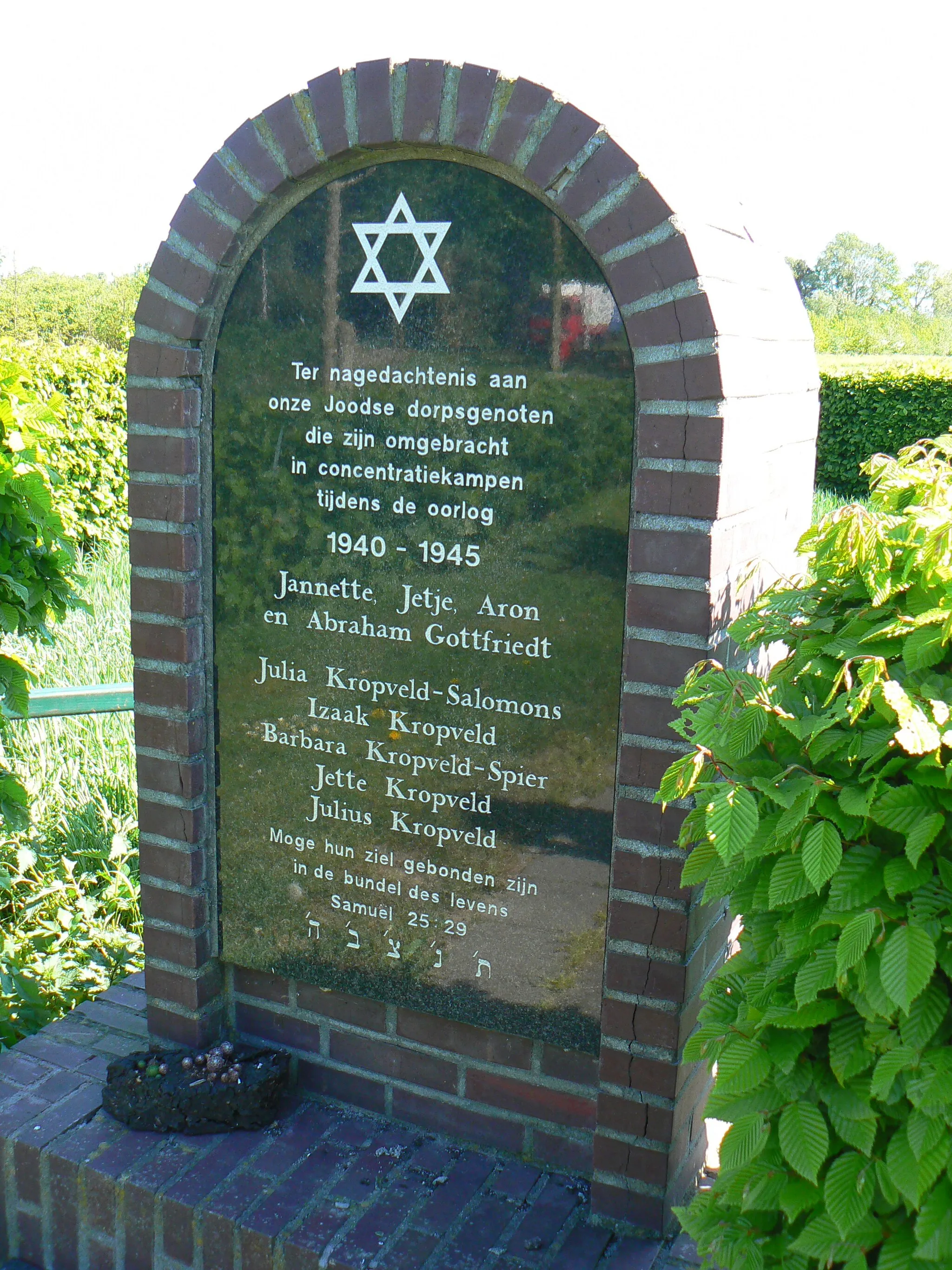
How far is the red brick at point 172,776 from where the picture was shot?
7.79 feet

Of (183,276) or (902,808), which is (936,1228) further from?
(183,276)

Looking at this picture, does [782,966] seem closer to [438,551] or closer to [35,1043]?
[438,551]

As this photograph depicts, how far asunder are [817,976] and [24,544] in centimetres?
212

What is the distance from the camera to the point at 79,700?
343 cm

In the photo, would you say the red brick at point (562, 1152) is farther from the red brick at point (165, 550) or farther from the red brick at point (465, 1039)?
the red brick at point (165, 550)

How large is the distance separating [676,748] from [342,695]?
0.73 m

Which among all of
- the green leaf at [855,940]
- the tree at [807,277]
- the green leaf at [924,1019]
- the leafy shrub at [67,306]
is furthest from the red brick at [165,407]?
the tree at [807,277]

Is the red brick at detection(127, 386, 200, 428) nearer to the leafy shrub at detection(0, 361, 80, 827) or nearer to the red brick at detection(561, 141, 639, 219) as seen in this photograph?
the leafy shrub at detection(0, 361, 80, 827)

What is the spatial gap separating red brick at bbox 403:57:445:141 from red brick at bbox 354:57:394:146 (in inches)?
1.6

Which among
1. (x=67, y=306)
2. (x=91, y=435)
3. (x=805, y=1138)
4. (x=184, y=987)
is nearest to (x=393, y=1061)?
(x=184, y=987)

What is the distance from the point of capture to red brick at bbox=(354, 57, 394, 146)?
1.97 metres

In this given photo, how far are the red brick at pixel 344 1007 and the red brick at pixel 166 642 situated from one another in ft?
2.60

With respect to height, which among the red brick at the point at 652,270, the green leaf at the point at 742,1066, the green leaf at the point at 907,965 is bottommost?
the green leaf at the point at 742,1066

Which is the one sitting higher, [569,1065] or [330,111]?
[330,111]
